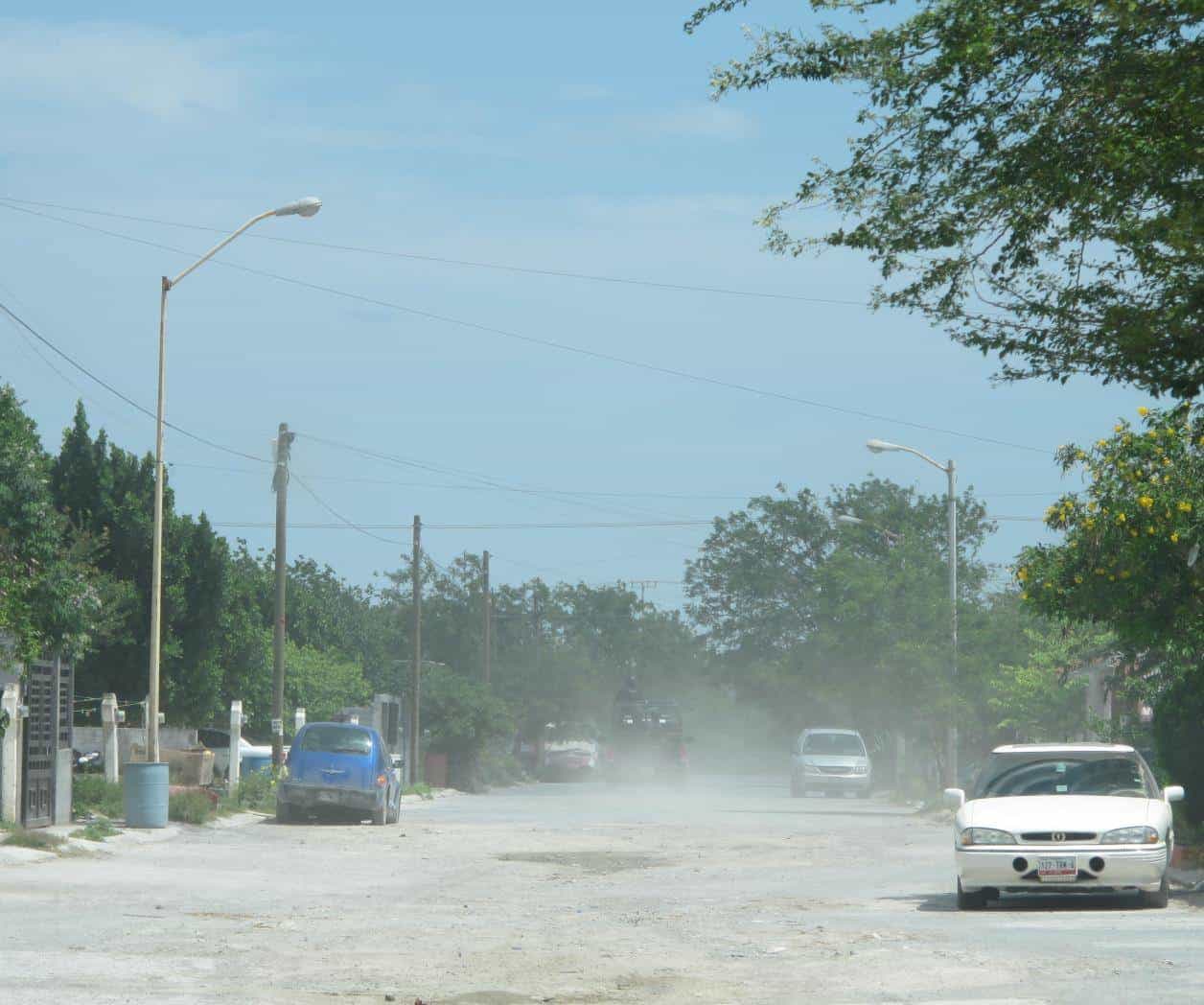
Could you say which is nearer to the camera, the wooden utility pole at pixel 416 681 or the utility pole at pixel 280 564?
the utility pole at pixel 280 564

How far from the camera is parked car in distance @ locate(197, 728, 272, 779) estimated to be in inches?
1750

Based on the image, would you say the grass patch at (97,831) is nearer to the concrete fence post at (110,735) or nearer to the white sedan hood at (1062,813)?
the concrete fence post at (110,735)

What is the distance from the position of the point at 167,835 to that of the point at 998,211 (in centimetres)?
1914

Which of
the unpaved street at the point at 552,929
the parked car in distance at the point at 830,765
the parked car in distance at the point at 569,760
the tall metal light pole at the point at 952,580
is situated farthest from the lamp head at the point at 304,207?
the parked car in distance at the point at 569,760

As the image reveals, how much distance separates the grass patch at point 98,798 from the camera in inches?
1172

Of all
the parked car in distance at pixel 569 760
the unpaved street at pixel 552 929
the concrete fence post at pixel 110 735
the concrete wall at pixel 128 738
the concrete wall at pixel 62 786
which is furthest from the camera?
the parked car in distance at pixel 569 760

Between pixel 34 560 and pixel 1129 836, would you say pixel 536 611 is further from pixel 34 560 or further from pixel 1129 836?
pixel 1129 836

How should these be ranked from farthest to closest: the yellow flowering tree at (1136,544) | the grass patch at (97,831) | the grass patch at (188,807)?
the grass patch at (188,807)
the grass patch at (97,831)
the yellow flowering tree at (1136,544)

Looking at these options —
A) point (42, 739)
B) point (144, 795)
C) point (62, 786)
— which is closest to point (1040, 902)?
Result: point (42, 739)

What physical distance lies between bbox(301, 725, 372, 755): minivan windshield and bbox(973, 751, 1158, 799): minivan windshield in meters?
15.0

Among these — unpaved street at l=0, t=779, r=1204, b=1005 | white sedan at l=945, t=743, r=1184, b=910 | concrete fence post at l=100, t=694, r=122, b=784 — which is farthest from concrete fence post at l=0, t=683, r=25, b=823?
white sedan at l=945, t=743, r=1184, b=910

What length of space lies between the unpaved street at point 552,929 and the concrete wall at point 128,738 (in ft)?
48.3

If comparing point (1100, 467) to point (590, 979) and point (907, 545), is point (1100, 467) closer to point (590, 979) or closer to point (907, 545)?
point (590, 979)

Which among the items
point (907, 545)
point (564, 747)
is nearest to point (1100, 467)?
point (907, 545)
